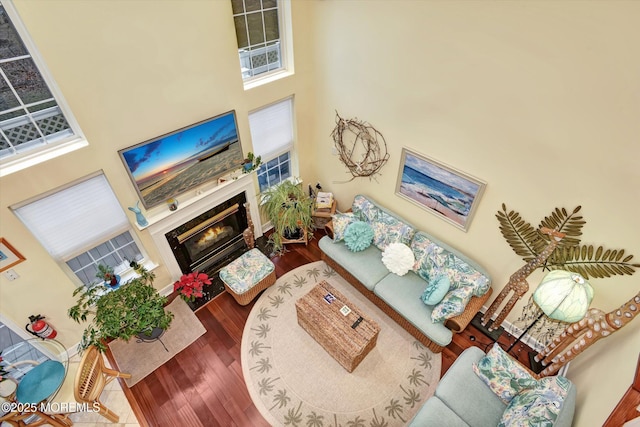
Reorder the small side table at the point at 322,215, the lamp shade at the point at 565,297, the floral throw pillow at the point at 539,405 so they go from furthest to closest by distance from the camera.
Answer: the small side table at the point at 322,215 < the lamp shade at the point at 565,297 < the floral throw pillow at the point at 539,405

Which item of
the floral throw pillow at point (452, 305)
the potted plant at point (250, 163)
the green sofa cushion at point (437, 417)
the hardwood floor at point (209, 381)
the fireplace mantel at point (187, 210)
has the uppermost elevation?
the potted plant at point (250, 163)

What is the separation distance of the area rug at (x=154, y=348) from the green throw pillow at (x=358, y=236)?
2.41m

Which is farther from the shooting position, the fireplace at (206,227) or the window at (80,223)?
the fireplace at (206,227)

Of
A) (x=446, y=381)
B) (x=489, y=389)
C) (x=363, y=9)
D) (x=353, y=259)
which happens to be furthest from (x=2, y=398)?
(x=363, y=9)

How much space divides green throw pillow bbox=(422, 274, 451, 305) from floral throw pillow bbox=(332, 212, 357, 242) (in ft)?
4.80

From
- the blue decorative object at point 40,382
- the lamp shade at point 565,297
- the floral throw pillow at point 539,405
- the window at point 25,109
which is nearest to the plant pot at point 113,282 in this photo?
the blue decorative object at point 40,382

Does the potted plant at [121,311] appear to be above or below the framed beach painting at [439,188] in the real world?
below

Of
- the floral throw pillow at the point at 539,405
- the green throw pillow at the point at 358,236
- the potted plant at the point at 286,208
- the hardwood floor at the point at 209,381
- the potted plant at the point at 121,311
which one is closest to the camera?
the floral throw pillow at the point at 539,405

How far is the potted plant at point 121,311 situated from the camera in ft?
12.2

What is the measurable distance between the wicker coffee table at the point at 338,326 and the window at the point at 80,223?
97.7 inches

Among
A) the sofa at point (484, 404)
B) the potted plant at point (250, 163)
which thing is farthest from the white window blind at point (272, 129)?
the sofa at point (484, 404)

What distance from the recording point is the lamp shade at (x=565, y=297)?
3117 mm

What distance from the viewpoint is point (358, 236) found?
4.95 meters

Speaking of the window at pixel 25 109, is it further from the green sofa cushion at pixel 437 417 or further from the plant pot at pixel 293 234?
the green sofa cushion at pixel 437 417
